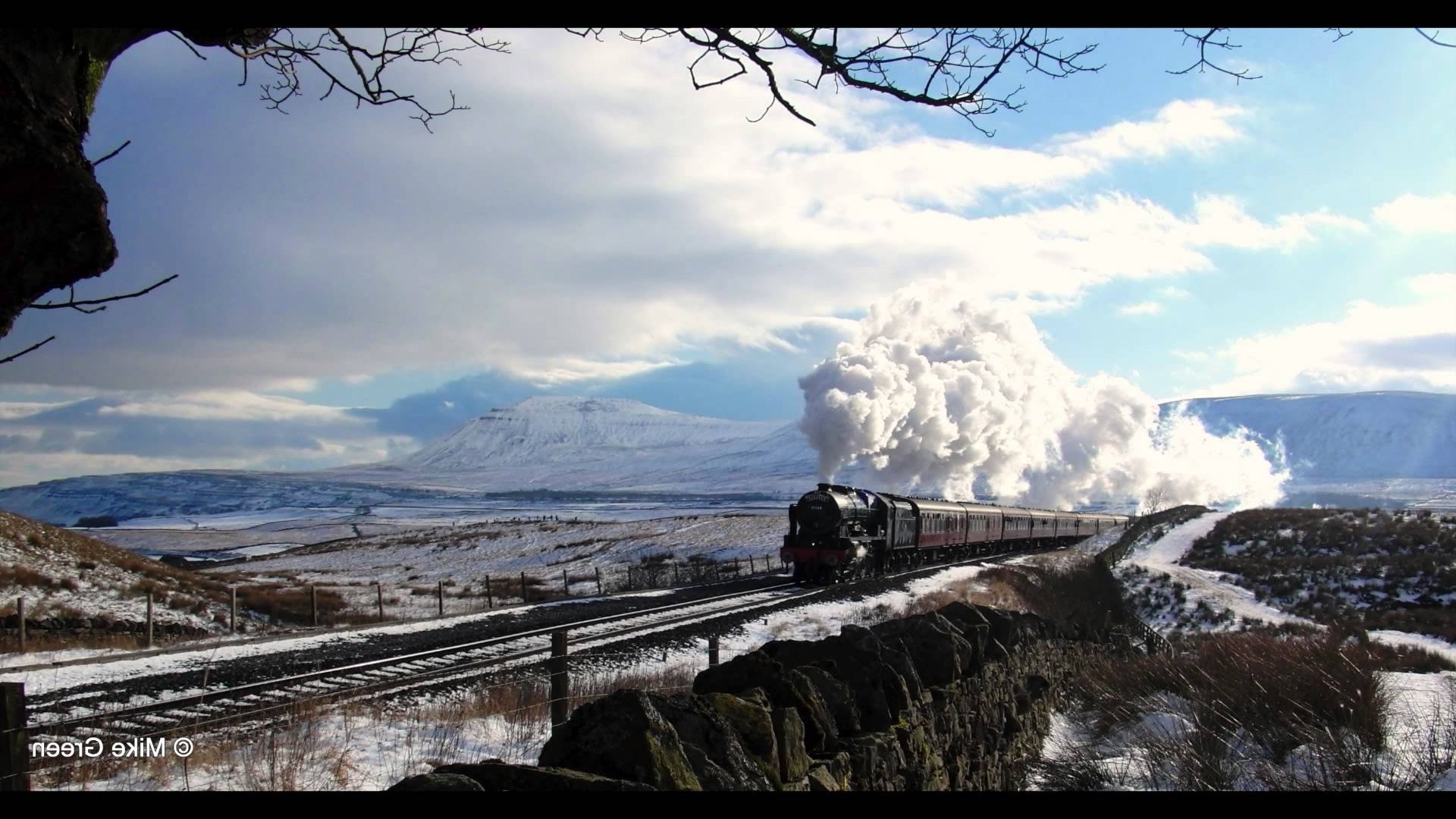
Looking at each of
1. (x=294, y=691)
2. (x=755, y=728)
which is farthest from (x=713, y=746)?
(x=294, y=691)

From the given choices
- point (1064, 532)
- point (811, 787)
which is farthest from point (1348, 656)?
point (1064, 532)

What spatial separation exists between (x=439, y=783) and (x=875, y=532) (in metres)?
30.2

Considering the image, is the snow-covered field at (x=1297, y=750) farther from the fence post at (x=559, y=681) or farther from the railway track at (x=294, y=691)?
the railway track at (x=294, y=691)

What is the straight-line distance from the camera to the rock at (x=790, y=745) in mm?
4891

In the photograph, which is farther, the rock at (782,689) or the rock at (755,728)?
the rock at (782,689)

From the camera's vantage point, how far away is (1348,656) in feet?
35.7

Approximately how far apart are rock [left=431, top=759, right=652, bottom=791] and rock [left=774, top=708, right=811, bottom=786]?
168 cm

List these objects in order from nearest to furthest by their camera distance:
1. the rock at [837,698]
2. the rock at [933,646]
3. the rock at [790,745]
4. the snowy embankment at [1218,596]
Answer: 1. the rock at [790,745]
2. the rock at [837,698]
3. the rock at [933,646]
4. the snowy embankment at [1218,596]

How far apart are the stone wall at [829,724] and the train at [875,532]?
55.4ft

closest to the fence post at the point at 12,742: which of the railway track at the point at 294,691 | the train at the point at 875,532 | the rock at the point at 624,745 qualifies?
the railway track at the point at 294,691

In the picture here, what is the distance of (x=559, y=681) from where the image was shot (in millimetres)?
8117

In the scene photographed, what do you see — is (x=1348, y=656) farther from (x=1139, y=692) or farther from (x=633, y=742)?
(x=633, y=742)

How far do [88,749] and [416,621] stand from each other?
13651 millimetres

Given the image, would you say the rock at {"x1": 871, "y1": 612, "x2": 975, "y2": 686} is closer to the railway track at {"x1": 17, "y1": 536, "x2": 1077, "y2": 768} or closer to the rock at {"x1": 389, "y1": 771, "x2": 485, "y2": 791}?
the railway track at {"x1": 17, "y1": 536, "x2": 1077, "y2": 768}
